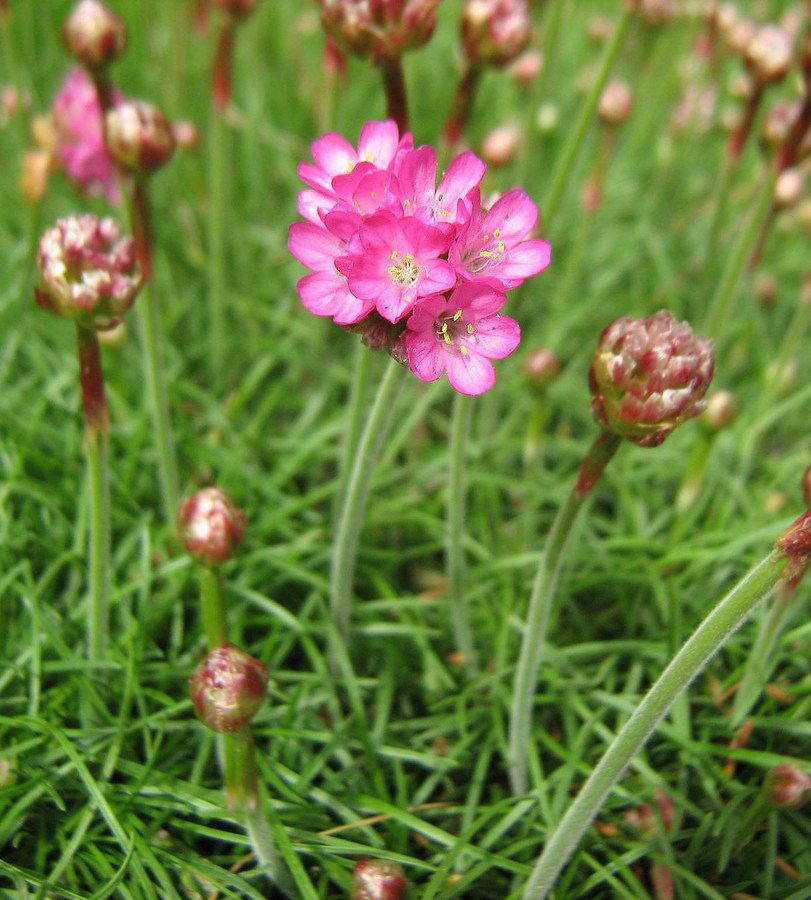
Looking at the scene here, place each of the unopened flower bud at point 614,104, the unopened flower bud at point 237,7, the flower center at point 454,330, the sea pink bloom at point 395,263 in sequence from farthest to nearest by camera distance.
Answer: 1. the unopened flower bud at point 614,104
2. the unopened flower bud at point 237,7
3. the flower center at point 454,330
4. the sea pink bloom at point 395,263

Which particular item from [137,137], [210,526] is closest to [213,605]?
[210,526]

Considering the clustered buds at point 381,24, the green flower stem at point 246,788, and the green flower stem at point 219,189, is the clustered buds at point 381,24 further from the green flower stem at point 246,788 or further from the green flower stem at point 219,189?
the green flower stem at point 246,788

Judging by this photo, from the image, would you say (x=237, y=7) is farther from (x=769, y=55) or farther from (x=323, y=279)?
(x=769, y=55)

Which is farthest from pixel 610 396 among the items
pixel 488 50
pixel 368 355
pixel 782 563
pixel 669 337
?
pixel 488 50

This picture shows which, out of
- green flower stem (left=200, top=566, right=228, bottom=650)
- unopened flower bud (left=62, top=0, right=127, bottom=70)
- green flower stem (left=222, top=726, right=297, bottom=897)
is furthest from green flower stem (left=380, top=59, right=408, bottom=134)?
green flower stem (left=222, top=726, right=297, bottom=897)

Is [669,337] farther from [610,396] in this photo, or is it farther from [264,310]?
[264,310]

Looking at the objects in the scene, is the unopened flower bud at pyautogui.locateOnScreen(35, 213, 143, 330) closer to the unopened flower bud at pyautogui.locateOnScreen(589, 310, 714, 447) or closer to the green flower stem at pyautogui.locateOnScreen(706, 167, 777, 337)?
the unopened flower bud at pyautogui.locateOnScreen(589, 310, 714, 447)

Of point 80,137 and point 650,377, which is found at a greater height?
point 80,137

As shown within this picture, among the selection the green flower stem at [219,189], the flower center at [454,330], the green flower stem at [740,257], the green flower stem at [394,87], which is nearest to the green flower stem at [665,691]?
the flower center at [454,330]
